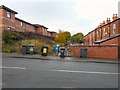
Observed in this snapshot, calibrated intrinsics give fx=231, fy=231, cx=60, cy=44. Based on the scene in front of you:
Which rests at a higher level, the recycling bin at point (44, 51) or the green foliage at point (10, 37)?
the green foliage at point (10, 37)

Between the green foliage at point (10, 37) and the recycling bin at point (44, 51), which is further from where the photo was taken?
the green foliage at point (10, 37)

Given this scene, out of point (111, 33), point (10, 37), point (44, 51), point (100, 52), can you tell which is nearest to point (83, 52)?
point (100, 52)

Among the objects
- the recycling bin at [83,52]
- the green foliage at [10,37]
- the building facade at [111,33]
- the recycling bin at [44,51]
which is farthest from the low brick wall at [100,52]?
the green foliage at [10,37]

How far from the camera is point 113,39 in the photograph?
102 feet

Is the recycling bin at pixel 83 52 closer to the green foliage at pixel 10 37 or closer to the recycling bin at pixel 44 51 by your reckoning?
the recycling bin at pixel 44 51

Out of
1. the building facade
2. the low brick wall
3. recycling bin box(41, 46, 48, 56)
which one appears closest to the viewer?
recycling bin box(41, 46, 48, 56)

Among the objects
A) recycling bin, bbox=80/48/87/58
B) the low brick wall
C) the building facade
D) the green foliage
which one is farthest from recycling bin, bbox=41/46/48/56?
the building facade

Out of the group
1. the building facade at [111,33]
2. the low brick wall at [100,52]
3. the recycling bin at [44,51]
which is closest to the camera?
the recycling bin at [44,51]

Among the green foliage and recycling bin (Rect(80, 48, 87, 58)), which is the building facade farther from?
the green foliage

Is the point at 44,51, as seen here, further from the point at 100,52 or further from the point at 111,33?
the point at 111,33

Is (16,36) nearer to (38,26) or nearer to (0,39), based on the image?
(0,39)

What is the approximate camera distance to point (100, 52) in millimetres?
26141

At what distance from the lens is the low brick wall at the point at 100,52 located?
1006 inches

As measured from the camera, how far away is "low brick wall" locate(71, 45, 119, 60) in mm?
25547
